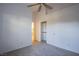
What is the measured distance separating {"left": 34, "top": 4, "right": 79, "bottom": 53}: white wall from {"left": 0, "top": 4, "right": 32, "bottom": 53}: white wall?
1.09 meters

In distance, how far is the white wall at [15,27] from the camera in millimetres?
3191

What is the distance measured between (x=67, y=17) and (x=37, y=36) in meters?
2.44

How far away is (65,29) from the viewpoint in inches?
144

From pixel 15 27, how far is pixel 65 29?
2.00 m

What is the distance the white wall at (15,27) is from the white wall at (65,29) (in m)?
1.09

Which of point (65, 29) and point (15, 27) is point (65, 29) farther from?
point (15, 27)

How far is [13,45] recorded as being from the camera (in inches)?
138

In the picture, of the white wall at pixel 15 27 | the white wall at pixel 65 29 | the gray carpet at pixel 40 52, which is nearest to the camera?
the gray carpet at pixel 40 52

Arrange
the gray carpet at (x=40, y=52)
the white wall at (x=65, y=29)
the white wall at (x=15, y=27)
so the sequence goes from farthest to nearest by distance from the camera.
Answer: the white wall at (x=65, y=29), the white wall at (x=15, y=27), the gray carpet at (x=40, y=52)

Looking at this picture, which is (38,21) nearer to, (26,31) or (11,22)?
(26,31)

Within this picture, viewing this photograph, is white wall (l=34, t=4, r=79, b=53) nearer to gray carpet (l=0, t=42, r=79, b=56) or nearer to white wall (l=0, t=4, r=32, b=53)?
gray carpet (l=0, t=42, r=79, b=56)

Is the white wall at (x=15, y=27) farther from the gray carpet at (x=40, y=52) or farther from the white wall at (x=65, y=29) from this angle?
the white wall at (x=65, y=29)

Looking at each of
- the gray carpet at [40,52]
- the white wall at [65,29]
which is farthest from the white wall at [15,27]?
the white wall at [65,29]

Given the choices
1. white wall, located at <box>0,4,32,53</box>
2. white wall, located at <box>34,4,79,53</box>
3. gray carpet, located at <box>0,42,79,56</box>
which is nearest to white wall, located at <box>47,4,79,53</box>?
white wall, located at <box>34,4,79,53</box>
